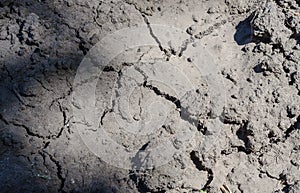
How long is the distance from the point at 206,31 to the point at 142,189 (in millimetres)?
780

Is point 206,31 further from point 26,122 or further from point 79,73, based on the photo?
point 26,122

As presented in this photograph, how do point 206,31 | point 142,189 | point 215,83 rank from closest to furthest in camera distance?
1. point 142,189
2. point 215,83
3. point 206,31

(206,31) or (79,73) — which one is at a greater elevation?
(206,31)

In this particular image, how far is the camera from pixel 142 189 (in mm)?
1965

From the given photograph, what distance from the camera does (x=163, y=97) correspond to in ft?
7.02

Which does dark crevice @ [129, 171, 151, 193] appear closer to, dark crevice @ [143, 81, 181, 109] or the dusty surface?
the dusty surface

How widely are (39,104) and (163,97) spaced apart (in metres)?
0.52

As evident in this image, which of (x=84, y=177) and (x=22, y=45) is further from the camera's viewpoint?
(x=22, y=45)

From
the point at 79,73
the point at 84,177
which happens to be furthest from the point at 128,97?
the point at 84,177

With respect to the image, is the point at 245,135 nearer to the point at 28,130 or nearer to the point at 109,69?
the point at 109,69

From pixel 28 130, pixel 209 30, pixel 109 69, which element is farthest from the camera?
pixel 209 30

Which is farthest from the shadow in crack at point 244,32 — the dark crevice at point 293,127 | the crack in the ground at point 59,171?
the crack in the ground at point 59,171

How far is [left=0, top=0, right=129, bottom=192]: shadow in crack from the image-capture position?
6.49 ft

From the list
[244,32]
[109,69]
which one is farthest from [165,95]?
[244,32]
